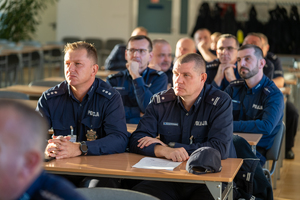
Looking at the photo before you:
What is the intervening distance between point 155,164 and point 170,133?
0.49m

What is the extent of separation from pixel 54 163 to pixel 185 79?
99 cm

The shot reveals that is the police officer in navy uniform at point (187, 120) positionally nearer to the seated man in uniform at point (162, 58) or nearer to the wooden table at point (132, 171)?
the wooden table at point (132, 171)

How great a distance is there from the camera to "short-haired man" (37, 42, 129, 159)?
2.62 metres

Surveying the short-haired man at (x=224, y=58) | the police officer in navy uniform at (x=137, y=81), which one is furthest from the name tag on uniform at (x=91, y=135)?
the short-haired man at (x=224, y=58)

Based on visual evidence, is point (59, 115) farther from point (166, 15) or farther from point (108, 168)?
point (166, 15)

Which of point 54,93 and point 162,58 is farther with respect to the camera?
point 162,58

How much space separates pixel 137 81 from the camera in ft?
11.9

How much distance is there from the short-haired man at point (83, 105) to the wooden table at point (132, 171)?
1.18 ft

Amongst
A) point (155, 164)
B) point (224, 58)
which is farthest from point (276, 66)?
point (155, 164)

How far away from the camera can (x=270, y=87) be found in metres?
3.47

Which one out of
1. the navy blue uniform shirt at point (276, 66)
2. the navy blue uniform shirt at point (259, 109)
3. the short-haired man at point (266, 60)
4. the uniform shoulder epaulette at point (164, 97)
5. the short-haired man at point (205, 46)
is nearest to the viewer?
the uniform shoulder epaulette at point (164, 97)

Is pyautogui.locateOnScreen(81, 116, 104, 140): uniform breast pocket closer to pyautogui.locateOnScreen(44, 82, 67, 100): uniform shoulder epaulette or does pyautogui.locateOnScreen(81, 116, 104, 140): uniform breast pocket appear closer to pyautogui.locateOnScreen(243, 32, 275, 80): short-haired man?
pyautogui.locateOnScreen(44, 82, 67, 100): uniform shoulder epaulette

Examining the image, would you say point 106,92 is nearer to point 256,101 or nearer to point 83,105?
point 83,105

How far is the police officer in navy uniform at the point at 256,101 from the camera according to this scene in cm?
327
